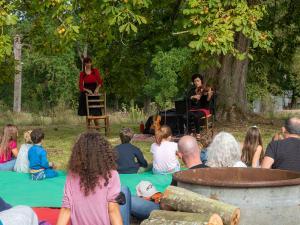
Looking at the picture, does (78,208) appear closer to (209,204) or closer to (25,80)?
(209,204)

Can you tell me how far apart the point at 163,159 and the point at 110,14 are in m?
3.71

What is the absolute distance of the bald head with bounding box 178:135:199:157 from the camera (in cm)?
596

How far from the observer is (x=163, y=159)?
33.4 feet

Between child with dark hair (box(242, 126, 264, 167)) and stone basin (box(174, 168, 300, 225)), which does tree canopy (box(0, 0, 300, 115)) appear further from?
stone basin (box(174, 168, 300, 225))

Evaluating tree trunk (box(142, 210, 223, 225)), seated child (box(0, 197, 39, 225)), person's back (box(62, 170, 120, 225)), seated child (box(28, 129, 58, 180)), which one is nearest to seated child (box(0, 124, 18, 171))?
seated child (box(28, 129, 58, 180))

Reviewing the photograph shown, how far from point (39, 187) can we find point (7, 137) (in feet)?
6.61

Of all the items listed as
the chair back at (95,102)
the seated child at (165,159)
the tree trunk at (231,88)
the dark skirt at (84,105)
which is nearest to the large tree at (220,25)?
the seated child at (165,159)

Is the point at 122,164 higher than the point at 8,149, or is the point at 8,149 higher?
the point at 8,149

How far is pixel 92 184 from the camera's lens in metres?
5.26

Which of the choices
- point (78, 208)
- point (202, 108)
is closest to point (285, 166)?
point (78, 208)

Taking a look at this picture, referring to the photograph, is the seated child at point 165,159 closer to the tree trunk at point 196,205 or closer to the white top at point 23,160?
the white top at point 23,160

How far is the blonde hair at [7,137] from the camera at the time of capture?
10805 mm

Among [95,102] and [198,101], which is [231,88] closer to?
[198,101]

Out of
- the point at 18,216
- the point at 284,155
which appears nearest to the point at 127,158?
the point at 284,155
